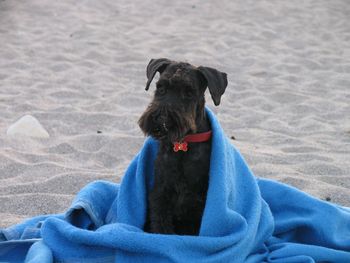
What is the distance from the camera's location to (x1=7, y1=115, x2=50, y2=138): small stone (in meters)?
4.99

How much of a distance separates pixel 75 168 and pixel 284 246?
187cm

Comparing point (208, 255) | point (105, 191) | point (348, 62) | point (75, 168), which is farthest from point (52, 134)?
point (348, 62)

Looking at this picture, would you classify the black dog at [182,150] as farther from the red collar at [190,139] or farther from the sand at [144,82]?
the sand at [144,82]

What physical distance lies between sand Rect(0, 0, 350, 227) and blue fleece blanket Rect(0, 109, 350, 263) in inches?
19.5

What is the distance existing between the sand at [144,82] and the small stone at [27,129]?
0.10 meters

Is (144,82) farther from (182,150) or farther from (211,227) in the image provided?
(211,227)

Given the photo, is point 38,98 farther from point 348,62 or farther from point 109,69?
point 348,62

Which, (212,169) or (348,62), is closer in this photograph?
(212,169)

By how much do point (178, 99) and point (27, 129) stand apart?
2.52 meters

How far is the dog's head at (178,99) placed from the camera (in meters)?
2.81

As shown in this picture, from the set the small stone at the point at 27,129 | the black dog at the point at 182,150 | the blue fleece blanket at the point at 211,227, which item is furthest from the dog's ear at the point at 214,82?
the small stone at the point at 27,129

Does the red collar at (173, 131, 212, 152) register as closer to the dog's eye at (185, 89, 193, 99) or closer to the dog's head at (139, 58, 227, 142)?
the dog's head at (139, 58, 227, 142)

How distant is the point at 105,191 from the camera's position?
354 cm

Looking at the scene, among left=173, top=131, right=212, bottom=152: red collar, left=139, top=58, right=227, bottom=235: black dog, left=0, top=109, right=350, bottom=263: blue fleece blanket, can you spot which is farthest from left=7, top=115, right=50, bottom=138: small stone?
left=173, top=131, right=212, bottom=152: red collar
